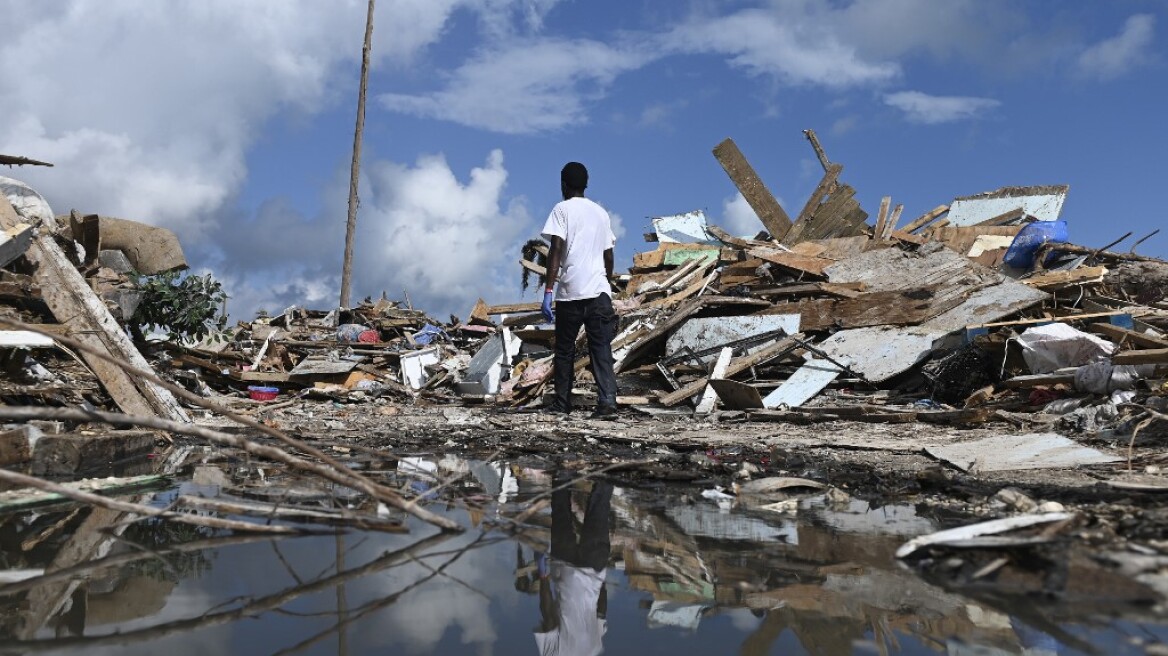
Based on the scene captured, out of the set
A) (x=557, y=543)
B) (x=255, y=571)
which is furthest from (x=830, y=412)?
(x=255, y=571)

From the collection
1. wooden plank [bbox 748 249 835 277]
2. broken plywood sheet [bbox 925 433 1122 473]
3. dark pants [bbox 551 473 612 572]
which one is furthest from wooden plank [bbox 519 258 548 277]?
dark pants [bbox 551 473 612 572]

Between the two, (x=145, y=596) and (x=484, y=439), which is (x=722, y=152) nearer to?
(x=484, y=439)

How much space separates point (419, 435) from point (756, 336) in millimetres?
4358

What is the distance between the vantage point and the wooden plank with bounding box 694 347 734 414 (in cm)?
791

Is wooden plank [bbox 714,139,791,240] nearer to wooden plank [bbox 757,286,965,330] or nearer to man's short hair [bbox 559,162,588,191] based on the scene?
wooden plank [bbox 757,286,965,330]

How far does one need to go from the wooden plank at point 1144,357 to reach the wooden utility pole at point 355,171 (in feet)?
54.1

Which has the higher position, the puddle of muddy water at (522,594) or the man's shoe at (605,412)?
the man's shoe at (605,412)

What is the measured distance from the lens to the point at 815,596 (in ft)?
7.14

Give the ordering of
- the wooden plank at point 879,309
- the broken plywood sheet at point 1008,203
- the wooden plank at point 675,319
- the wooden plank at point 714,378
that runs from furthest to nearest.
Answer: the broken plywood sheet at point 1008,203, the wooden plank at point 675,319, the wooden plank at point 879,309, the wooden plank at point 714,378

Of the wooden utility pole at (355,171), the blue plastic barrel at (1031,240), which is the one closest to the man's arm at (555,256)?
the blue plastic barrel at (1031,240)

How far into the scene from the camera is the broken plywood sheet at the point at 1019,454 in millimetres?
4207

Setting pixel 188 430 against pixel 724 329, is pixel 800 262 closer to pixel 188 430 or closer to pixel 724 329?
pixel 724 329

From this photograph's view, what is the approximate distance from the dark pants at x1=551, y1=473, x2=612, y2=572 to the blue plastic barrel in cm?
941

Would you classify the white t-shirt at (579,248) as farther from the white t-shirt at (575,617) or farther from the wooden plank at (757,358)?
the white t-shirt at (575,617)
